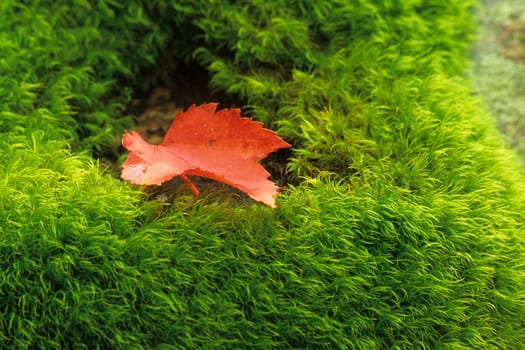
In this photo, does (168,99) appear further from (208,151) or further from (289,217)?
(289,217)

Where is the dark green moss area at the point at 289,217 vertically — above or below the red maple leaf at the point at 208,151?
below

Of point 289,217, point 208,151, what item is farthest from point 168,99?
point 289,217

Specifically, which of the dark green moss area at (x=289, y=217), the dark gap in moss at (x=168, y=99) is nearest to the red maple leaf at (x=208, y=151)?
the dark green moss area at (x=289, y=217)

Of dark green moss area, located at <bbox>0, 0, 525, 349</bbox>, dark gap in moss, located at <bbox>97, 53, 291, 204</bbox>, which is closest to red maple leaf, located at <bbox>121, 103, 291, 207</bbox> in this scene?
dark green moss area, located at <bbox>0, 0, 525, 349</bbox>

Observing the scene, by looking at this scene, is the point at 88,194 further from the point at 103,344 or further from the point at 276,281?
the point at 276,281

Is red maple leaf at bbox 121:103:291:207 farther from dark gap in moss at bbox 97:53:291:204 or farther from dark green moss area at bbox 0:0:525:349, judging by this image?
dark gap in moss at bbox 97:53:291:204

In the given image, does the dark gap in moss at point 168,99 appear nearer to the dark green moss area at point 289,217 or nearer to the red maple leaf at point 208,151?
the dark green moss area at point 289,217

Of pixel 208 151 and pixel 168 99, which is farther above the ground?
pixel 208 151

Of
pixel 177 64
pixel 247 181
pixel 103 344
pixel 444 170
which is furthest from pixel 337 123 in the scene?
pixel 103 344
